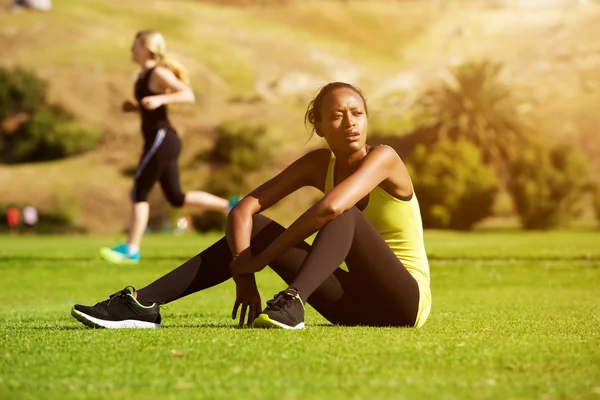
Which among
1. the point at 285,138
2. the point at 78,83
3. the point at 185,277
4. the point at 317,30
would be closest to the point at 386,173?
the point at 185,277

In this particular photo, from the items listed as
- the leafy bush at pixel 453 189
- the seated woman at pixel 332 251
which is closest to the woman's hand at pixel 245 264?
the seated woman at pixel 332 251

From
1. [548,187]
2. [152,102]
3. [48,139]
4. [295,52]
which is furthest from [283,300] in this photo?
[295,52]

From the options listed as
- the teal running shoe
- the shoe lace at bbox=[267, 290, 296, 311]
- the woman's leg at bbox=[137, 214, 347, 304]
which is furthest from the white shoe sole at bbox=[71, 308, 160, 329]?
the teal running shoe

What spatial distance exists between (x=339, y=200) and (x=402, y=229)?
23.6 inches

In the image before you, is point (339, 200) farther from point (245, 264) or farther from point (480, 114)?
point (480, 114)

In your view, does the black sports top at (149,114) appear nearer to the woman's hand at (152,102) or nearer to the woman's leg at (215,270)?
the woman's hand at (152,102)

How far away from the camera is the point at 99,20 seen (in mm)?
56000

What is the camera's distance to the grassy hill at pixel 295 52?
4884cm

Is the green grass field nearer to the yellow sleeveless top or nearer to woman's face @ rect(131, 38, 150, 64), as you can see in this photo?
the yellow sleeveless top

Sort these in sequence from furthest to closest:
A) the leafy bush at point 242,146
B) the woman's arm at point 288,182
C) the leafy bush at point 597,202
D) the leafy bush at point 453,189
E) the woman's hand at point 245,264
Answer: the leafy bush at point 242,146, the leafy bush at point 597,202, the leafy bush at point 453,189, the woman's arm at point 288,182, the woman's hand at point 245,264

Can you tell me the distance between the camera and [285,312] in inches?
217

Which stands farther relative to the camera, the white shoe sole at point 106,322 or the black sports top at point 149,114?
the black sports top at point 149,114

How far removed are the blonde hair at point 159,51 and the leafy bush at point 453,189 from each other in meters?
19.6

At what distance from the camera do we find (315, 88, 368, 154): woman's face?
5.80m
